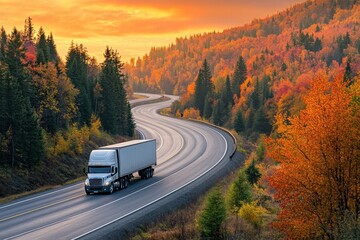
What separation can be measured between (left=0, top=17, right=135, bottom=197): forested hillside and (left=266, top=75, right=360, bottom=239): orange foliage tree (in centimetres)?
2652

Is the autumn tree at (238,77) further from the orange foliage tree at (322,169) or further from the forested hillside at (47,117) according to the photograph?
the orange foliage tree at (322,169)

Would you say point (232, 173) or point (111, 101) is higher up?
point (111, 101)

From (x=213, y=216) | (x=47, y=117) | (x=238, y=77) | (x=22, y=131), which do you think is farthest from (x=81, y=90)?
A: (x=238, y=77)

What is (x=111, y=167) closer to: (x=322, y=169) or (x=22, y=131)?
(x=22, y=131)

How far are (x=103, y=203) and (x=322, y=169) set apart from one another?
18.3 meters

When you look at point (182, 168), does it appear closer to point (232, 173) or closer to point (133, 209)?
point (232, 173)

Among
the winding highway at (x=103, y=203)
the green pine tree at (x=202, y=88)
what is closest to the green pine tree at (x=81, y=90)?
the winding highway at (x=103, y=203)

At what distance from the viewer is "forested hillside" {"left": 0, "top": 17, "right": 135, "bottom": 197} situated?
4631 cm

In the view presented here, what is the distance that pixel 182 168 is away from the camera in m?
57.7

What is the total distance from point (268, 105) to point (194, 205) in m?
93.9

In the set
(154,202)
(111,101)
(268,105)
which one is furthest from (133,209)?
(268,105)

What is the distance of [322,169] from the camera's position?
2752 cm

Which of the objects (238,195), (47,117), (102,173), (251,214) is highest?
(47,117)

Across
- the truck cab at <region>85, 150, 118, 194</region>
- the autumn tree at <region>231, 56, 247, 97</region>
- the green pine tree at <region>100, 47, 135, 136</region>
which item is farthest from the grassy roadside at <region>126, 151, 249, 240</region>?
the autumn tree at <region>231, 56, 247, 97</region>
